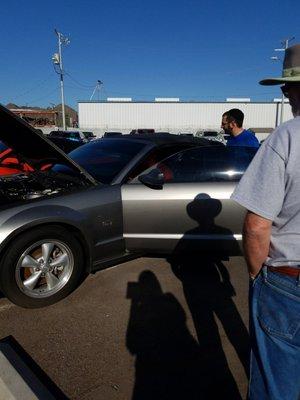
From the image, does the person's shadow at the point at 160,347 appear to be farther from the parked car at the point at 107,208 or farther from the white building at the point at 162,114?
the white building at the point at 162,114

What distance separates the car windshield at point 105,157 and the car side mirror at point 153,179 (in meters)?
0.37

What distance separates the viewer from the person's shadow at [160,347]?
224 centimetres

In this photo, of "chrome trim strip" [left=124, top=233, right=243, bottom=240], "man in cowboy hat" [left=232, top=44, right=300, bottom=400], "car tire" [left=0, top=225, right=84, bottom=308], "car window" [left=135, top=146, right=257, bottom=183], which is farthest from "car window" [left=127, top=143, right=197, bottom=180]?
"man in cowboy hat" [left=232, top=44, right=300, bottom=400]

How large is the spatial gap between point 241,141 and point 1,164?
3456 millimetres

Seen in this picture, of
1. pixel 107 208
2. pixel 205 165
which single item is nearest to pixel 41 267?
pixel 107 208

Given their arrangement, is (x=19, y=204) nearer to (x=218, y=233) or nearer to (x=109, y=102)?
(x=218, y=233)

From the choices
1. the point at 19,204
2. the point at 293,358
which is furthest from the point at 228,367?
the point at 19,204

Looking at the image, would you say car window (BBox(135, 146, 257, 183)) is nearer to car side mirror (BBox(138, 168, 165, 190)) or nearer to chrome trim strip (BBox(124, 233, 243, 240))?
car side mirror (BBox(138, 168, 165, 190))

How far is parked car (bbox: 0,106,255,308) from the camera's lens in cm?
305

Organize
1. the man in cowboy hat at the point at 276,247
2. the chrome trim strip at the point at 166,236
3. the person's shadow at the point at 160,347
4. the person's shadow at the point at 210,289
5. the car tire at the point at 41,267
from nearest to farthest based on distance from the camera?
1. the man in cowboy hat at the point at 276,247
2. the person's shadow at the point at 160,347
3. the person's shadow at the point at 210,289
4. the car tire at the point at 41,267
5. the chrome trim strip at the point at 166,236

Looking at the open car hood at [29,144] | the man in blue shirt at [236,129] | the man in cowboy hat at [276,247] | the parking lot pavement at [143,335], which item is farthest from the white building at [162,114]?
the man in cowboy hat at [276,247]

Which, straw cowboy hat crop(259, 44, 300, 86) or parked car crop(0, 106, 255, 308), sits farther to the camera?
parked car crop(0, 106, 255, 308)

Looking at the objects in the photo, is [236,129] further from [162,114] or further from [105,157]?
[162,114]

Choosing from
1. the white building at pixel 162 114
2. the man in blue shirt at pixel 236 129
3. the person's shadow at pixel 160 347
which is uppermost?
the white building at pixel 162 114
